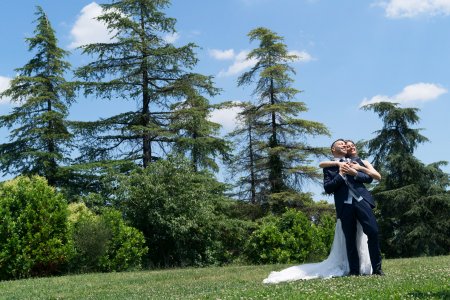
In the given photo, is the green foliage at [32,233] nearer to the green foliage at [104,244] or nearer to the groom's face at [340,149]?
the green foliage at [104,244]

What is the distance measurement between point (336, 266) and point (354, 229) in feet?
2.89

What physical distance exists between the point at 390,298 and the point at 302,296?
1110 mm

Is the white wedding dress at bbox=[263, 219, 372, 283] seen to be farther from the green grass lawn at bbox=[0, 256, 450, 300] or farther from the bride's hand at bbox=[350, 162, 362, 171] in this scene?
the bride's hand at bbox=[350, 162, 362, 171]

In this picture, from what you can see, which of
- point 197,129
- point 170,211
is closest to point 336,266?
point 170,211

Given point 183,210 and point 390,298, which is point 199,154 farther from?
point 390,298

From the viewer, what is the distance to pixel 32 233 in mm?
16125

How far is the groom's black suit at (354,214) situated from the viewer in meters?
9.54

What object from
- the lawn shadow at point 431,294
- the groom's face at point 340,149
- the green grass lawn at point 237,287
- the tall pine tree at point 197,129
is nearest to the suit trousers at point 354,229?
the green grass lawn at point 237,287

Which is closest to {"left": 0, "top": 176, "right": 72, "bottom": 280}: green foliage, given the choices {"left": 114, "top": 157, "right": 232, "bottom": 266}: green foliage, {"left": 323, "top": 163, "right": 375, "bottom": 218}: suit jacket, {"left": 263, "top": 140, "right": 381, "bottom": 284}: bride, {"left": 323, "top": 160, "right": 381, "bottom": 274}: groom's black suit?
{"left": 114, "top": 157, "right": 232, "bottom": 266}: green foliage

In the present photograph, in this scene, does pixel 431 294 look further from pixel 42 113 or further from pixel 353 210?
pixel 42 113

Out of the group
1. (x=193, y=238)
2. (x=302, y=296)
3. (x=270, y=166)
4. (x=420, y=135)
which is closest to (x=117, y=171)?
(x=193, y=238)

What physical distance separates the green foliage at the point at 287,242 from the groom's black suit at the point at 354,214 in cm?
1007

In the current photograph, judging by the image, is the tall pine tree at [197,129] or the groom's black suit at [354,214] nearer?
the groom's black suit at [354,214]

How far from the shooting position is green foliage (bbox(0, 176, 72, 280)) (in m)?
15.6
